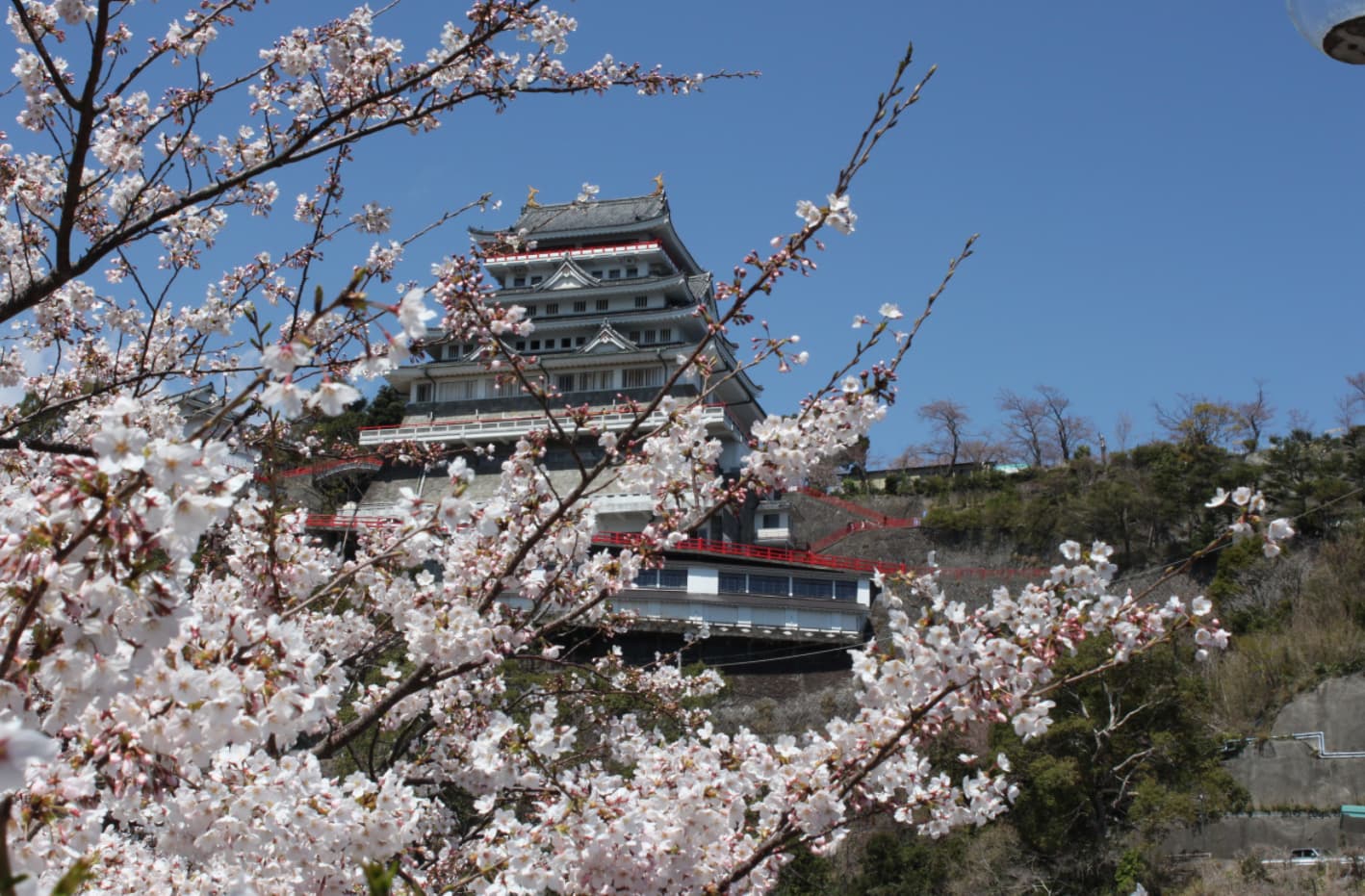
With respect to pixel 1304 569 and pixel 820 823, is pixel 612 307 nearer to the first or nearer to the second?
pixel 1304 569

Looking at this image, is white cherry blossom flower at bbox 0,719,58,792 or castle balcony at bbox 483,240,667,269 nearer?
white cherry blossom flower at bbox 0,719,58,792

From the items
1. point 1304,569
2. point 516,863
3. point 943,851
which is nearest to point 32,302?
point 516,863

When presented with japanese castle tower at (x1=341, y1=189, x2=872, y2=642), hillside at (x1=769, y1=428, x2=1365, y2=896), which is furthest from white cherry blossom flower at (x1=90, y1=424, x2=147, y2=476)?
japanese castle tower at (x1=341, y1=189, x2=872, y2=642)

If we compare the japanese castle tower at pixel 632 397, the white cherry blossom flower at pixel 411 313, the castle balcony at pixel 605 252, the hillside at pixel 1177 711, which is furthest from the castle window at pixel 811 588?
the white cherry blossom flower at pixel 411 313

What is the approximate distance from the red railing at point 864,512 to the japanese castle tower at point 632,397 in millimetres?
4123

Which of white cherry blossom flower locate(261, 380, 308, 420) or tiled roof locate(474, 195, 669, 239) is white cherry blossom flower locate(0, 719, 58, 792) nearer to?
white cherry blossom flower locate(261, 380, 308, 420)

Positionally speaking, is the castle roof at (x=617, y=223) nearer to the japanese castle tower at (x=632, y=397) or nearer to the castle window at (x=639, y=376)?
the japanese castle tower at (x=632, y=397)

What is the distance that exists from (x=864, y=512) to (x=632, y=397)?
1215 centimetres

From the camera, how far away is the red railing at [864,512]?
1478 inches

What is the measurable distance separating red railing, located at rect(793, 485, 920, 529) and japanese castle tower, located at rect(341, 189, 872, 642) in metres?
4.12

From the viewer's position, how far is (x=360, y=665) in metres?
5.07

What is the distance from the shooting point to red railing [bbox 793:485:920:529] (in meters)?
37.5

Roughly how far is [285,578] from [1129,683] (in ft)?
58.0

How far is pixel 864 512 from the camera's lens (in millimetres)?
38906
